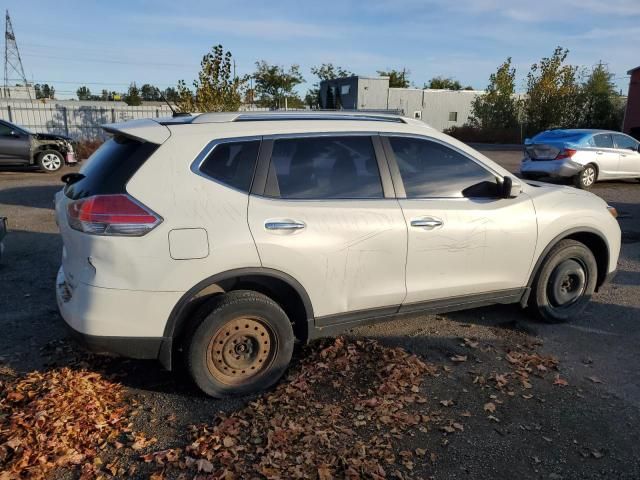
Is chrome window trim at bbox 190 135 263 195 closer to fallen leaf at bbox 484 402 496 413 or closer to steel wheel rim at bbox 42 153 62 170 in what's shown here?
fallen leaf at bbox 484 402 496 413

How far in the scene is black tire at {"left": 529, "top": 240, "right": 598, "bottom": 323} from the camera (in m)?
4.70

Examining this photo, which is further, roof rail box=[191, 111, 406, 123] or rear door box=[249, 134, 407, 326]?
roof rail box=[191, 111, 406, 123]

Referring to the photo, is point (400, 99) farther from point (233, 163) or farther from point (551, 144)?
point (233, 163)

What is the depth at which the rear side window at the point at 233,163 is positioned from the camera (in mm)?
3346

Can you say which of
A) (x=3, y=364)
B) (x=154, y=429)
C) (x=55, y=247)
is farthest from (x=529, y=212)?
(x=55, y=247)

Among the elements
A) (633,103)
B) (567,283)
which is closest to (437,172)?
→ (567,283)

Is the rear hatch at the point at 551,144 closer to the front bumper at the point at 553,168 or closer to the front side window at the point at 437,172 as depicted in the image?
the front bumper at the point at 553,168

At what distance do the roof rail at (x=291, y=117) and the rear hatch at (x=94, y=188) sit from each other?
0.49 metres

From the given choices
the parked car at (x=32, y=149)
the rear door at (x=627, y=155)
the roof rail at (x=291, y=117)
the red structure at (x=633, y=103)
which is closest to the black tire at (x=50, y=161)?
the parked car at (x=32, y=149)

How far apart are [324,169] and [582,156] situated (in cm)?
1216

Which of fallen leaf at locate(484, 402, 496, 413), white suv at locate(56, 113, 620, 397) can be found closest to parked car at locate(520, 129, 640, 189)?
white suv at locate(56, 113, 620, 397)

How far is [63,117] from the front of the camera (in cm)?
2112

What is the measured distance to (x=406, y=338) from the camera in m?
4.55

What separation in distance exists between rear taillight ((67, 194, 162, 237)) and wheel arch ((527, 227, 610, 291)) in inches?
128
